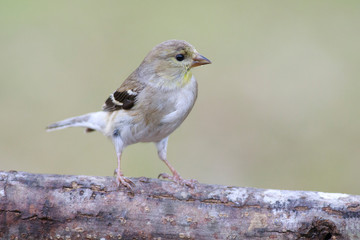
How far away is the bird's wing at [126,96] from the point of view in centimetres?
443

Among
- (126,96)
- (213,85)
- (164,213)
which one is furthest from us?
(213,85)

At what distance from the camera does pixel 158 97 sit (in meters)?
4.32

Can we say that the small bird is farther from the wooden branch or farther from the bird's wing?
the wooden branch

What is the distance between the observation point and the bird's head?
4379mm

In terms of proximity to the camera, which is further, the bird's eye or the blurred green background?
the blurred green background

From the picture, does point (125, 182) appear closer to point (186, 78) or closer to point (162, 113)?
point (162, 113)

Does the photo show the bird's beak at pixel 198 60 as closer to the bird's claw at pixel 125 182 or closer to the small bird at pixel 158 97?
the small bird at pixel 158 97

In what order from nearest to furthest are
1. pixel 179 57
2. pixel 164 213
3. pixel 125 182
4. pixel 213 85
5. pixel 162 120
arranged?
pixel 164 213, pixel 125 182, pixel 162 120, pixel 179 57, pixel 213 85

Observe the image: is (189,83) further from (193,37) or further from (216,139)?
(193,37)

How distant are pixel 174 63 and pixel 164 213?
1.47 m

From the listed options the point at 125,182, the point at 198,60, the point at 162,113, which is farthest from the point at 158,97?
the point at 125,182

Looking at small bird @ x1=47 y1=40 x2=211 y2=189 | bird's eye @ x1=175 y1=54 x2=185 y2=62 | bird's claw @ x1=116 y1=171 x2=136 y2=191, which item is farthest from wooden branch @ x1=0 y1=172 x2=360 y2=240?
bird's eye @ x1=175 y1=54 x2=185 y2=62

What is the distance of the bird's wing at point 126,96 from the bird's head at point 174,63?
0.16 m

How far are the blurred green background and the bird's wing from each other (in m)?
2.11
